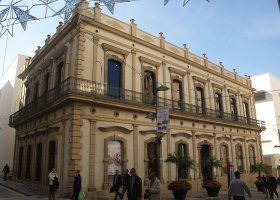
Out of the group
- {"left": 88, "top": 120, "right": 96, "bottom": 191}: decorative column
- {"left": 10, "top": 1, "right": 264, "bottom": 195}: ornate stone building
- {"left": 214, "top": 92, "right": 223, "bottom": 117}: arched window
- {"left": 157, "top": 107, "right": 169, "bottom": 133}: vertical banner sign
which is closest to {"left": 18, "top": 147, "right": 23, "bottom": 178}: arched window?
{"left": 10, "top": 1, "right": 264, "bottom": 195}: ornate stone building

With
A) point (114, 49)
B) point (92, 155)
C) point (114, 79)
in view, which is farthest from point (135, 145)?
point (114, 49)

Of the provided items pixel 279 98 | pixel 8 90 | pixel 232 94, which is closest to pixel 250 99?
pixel 232 94

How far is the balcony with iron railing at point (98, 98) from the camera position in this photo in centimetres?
1597

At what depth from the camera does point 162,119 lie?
504 inches

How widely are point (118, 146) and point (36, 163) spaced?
21.6ft

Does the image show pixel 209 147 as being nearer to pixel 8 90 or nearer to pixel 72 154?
pixel 72 154

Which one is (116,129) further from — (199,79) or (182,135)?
(199,79)

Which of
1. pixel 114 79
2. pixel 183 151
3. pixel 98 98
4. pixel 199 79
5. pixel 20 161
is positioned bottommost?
pixel 20 161

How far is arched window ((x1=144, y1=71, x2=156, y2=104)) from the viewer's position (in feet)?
64.5

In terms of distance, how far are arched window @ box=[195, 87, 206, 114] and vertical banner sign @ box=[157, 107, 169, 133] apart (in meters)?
10.8

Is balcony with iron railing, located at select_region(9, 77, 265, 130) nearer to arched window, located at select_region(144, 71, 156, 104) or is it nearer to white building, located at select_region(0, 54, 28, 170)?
arched window, located at select_region(144, 71, 156, 104)

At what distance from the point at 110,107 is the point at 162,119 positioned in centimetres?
489

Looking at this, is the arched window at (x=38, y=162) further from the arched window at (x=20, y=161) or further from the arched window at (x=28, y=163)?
the arched window at (x=20, y=161)

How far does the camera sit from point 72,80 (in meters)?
16.1
